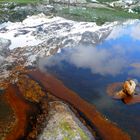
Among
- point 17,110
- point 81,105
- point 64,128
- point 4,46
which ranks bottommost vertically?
point 4,46

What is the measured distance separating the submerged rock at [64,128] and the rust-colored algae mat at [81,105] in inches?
76.1

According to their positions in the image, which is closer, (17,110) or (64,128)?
(64,128)

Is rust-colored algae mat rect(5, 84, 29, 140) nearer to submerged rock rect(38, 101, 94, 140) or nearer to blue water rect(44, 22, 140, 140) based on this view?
submerged rock rect(38, 101, 94, 140)

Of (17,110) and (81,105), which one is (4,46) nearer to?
(17,110)

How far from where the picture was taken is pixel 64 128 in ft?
101

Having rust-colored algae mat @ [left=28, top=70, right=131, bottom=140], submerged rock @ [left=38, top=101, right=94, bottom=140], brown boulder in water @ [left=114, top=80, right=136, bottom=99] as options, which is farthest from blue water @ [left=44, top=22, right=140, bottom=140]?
submerged rock @ [left=38, top=101, right=94, bottom=140]

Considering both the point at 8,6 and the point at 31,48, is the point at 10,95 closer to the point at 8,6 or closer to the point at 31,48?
the point at 31,48

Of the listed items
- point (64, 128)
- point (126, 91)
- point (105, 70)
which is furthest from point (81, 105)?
point (105, 70)

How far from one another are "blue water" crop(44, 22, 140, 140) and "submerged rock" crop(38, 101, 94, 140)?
4481mm

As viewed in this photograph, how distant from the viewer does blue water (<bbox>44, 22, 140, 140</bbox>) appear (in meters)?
36.0

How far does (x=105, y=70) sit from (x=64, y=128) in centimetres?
1898

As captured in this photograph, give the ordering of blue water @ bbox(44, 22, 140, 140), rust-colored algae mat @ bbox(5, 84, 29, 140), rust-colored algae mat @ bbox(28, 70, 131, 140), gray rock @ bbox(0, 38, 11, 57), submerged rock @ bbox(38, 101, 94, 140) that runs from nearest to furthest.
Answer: submerged rock @ bbox(38, 101, 94, 140), rust-colored algae mat @ bbox(5, 84, 29, 140), rust-colored algae mat @ bbox(28, 70, 131, 140), blue water @ bbox(44, 22, 140, 140), gray rock @ bbox(0, 38, 11, 57)

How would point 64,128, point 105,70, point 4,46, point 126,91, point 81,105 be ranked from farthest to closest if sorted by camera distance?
point 4,46 → point 105,70 → point 126,91 → point 81,105 → point 64,128

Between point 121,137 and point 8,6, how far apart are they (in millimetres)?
69555
